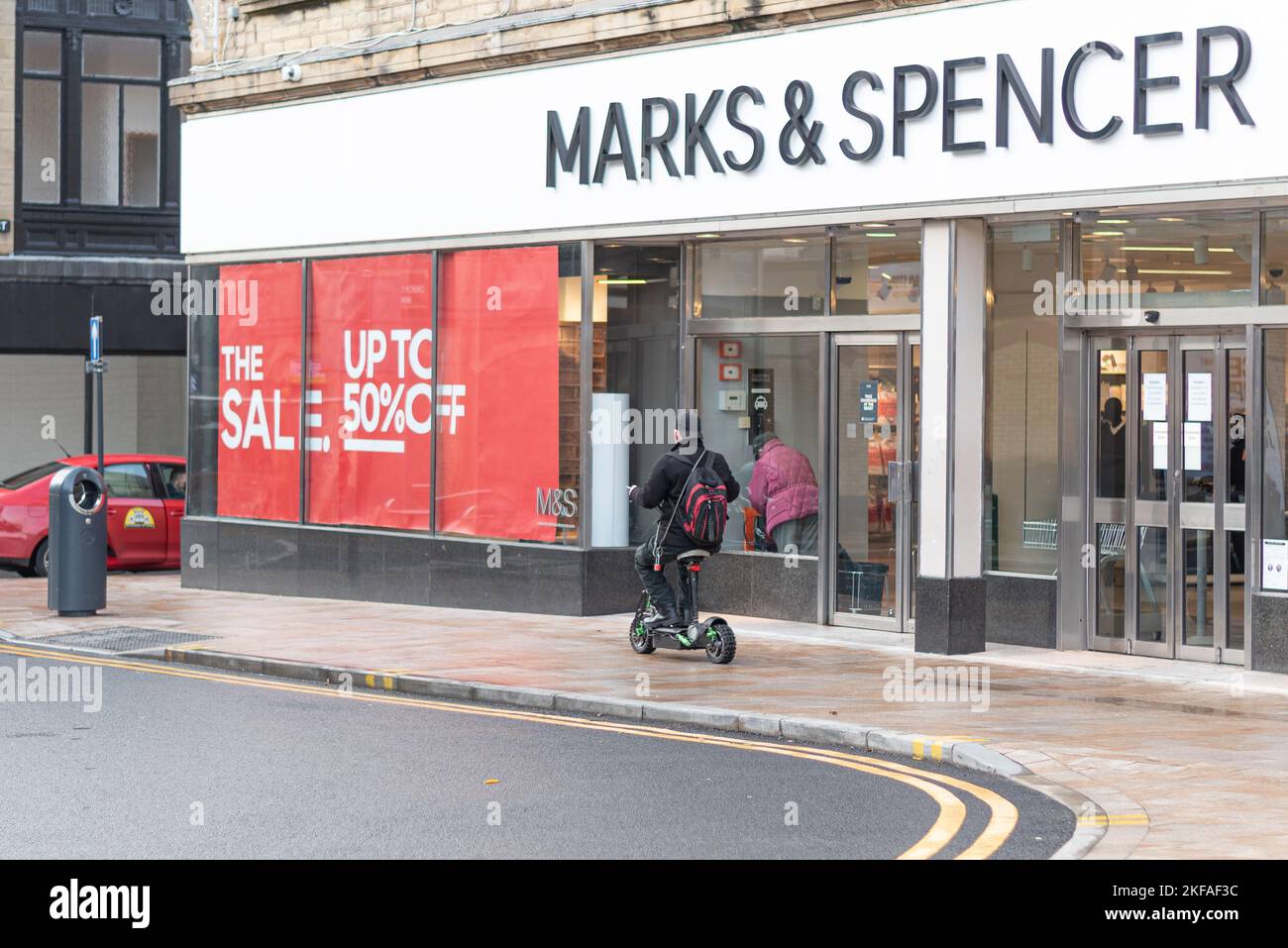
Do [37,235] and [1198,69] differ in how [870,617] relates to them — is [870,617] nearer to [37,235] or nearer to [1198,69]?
[1198,69]

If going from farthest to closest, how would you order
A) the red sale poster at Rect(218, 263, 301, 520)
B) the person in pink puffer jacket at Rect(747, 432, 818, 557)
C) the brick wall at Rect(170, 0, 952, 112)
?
1. the red sale poster at Rect(218, 263, 301, 520)
2. the person in pink puffer jacket at Rect(747, 432, 818, 557)
3. the brick wall at Rect(170, 0, 952, 112)

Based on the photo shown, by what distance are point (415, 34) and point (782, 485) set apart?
5.77m

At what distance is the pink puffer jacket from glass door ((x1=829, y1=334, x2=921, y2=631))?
31cm

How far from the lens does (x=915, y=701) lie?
37.3 ft

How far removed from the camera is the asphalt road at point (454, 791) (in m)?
7.67

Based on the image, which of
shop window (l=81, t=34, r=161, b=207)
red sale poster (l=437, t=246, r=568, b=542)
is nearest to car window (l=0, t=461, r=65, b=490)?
red sale poster (l=437, t=246, r=568, b=542)

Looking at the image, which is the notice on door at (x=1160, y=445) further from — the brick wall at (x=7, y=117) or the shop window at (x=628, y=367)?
the brick wall at (x=7, y=117)

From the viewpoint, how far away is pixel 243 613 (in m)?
17.0

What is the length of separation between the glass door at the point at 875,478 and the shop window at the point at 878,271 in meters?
0.27

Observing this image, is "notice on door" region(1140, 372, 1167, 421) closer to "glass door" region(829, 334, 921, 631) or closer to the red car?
"glass door" region(829, 334, 921, 631)

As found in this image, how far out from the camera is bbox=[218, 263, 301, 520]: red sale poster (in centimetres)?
1890

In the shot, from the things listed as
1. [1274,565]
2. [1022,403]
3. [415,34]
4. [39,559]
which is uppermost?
[415,34]

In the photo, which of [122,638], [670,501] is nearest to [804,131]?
[670,501]

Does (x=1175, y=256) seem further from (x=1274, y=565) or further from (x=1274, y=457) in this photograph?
(x=1274, y=565)
